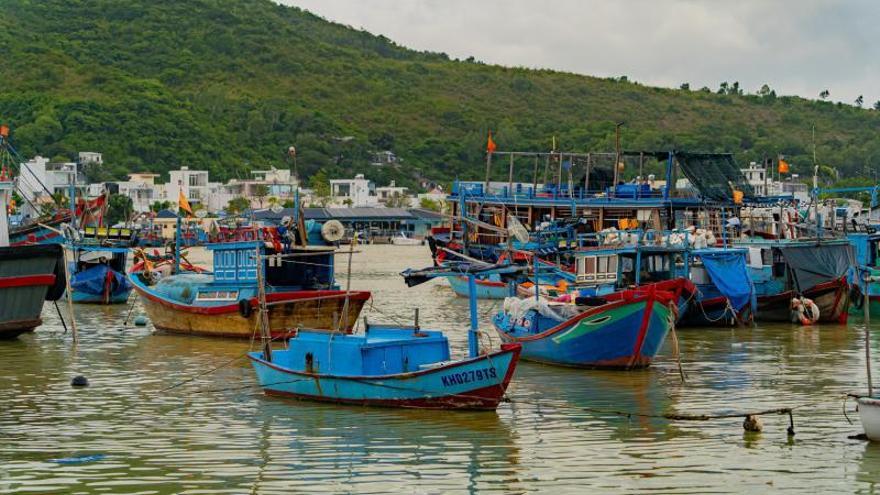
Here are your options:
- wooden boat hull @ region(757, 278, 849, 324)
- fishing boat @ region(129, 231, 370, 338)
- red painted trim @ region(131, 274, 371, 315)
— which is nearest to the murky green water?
red painted trim @ region(131, 274, 371, 315)

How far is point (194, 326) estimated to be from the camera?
131 ft

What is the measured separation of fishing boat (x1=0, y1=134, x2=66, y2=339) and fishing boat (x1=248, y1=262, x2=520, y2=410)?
1232 cm

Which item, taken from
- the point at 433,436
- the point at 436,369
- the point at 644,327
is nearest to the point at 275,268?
the point at 644,327

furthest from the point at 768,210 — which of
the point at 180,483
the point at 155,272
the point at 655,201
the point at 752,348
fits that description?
the point at 180,483

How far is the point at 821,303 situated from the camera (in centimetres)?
4525

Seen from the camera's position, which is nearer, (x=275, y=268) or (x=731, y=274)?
(x=275, y=268)

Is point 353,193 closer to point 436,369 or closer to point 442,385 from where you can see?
point 442,385

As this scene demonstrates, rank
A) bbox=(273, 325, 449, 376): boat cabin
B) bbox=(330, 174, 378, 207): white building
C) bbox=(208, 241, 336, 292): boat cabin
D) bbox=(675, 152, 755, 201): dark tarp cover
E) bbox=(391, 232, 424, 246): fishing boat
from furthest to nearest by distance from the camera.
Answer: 1. bbox=(330, 174, 378, 207): white building
2. bbox=(391, 232, 424, 246): fishing boat
3. bbox=(675, 152, 755, 201): dark tarp cover
4. bbox=(208, 241, 336, 292): boat cabin
5. bbox=(273, 325, 449, 376): boat cabin

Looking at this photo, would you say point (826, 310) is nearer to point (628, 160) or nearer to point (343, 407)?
point (343, 407)

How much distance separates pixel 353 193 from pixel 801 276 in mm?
119388

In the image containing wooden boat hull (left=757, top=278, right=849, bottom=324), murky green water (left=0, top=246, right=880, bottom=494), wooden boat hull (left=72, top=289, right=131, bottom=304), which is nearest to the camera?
murky green water (left=0, top=246, right=880, bottom=494)

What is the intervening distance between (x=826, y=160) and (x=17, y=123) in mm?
104663

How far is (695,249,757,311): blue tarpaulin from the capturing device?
4231cm

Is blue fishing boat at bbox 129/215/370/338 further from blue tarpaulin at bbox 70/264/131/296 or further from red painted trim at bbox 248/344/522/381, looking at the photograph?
blue tarpaulin at bbox 70/264/131/296
